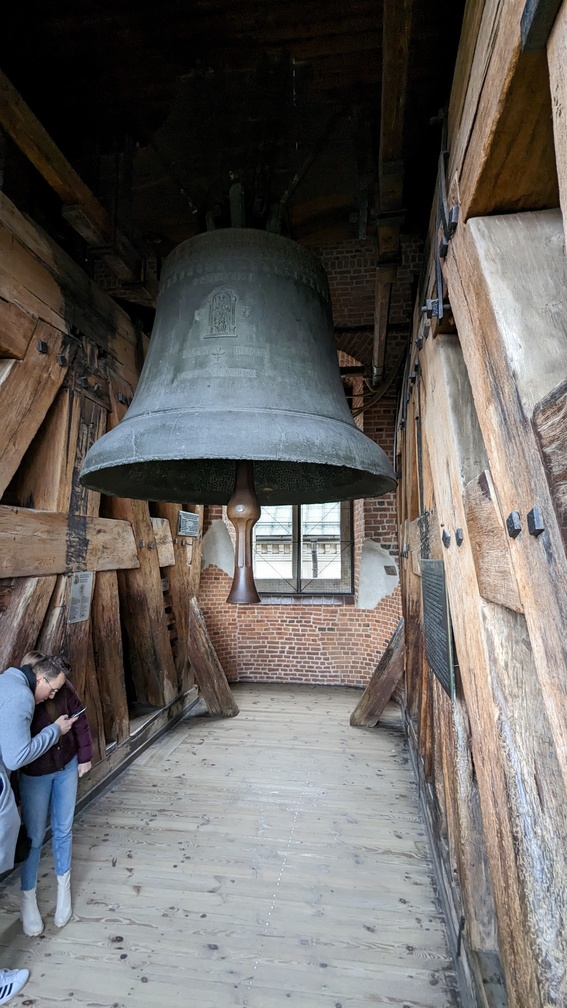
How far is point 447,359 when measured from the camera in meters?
1.78

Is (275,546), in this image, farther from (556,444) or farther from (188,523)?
(556,444)

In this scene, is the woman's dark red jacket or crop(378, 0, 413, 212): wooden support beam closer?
crop(378, 0, 413, 212): wooden support beam

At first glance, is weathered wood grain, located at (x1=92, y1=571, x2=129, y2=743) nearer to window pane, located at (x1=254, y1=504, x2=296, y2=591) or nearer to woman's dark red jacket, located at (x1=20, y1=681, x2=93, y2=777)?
woman's dark red jacket, located at (x1=20, y1=681, x2=93, y2=777)

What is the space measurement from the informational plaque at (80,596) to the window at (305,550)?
145 inches

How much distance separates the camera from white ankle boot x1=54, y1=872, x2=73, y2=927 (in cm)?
223

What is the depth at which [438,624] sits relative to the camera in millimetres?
2041

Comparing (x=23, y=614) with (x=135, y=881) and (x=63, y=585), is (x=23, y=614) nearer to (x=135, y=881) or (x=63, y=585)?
(x=63, y=585)

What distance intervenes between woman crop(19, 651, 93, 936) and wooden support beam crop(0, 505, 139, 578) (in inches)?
18.2

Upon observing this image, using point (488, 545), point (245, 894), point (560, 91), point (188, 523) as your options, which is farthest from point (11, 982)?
point (188, 523)

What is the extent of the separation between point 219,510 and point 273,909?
4.80 m

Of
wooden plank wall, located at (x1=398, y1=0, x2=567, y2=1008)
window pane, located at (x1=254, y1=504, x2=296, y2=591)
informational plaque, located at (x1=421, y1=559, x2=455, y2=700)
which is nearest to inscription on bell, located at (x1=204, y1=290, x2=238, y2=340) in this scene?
wooden plank wall, located at (x1=398, y1=0, x2=567, y2=1008)

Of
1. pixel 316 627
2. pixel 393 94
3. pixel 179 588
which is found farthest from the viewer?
pixel 316 627

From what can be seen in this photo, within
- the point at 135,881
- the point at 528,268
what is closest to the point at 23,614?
the point at 135,881

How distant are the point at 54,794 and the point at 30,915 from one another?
0.45m
